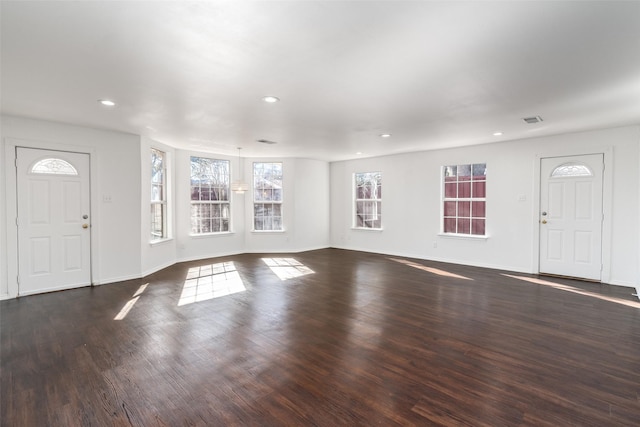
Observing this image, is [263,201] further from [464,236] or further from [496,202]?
[496,202]

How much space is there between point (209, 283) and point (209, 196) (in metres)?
2.95

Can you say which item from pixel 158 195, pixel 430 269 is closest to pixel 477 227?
pixel 430 269

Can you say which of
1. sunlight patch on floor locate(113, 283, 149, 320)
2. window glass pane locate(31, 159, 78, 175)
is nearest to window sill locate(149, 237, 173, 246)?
sunlight patch on floor locate(113, 283, 149, 320)

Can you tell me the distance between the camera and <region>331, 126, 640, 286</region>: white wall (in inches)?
192

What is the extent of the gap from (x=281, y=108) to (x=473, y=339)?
3.33m

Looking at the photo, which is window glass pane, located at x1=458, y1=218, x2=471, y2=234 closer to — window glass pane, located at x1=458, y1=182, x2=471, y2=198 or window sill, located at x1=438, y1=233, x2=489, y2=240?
window sill, located at x1=438, y1=233, x2=489, y2=240

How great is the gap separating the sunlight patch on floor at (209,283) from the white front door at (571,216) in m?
5.48

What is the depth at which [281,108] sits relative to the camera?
150 inches

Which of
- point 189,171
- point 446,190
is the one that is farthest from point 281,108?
point 446,190

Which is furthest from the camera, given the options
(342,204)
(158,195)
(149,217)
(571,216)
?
(342,204)

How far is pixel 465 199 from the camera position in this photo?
6586mm

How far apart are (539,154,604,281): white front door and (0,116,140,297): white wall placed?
7.31 m

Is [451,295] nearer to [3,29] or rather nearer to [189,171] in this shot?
[3,29]

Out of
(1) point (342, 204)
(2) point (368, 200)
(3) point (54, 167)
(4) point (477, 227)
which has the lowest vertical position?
(4) point (477, 227)
